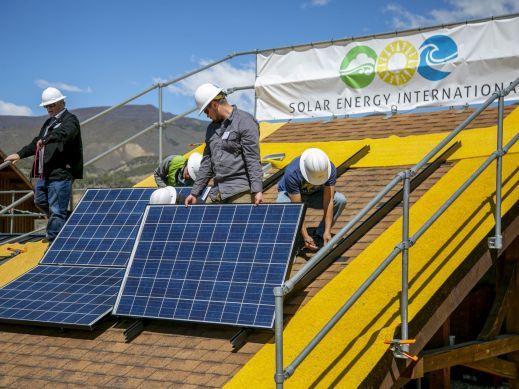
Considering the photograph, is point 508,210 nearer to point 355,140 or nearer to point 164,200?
point 164,200

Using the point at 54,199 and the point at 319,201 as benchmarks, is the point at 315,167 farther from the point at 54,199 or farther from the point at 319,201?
the point at 54,199

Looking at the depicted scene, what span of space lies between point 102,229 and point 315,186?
2.68 meters

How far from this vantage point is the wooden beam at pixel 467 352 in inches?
261

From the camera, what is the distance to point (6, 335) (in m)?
6.50

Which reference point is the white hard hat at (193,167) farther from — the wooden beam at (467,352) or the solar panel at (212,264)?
the wooden beam at (467,352)

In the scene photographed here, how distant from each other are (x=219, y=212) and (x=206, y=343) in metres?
1.40

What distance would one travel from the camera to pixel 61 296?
679 cm

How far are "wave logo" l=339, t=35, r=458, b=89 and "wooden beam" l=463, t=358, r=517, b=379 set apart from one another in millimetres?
5855

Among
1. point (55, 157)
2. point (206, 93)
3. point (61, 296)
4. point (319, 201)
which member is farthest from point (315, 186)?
point (55, 157)

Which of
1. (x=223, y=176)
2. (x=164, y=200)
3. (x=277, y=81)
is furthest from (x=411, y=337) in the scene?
(x=277, y=81)

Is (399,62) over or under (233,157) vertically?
over

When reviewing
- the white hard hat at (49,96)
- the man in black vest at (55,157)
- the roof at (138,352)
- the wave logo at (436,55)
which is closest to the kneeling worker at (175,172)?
the man in black vest at (55,157)

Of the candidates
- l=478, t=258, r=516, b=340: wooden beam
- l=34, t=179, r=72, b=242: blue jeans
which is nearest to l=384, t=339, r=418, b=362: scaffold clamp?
l=478, t=258, r=516, b=340: wooden beam

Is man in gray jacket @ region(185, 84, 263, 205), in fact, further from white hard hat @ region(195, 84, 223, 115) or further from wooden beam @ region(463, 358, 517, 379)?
wooden beam @ region(463, 358, 517, 379)
